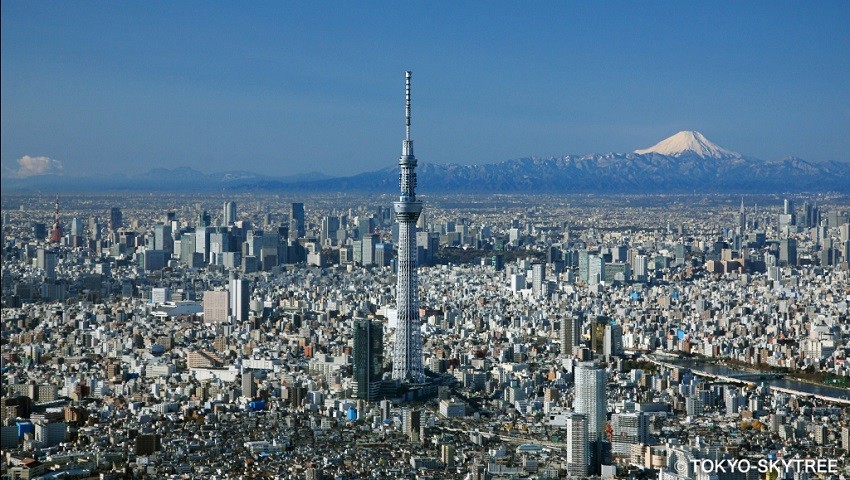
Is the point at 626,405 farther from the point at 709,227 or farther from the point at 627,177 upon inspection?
the point at 627,177

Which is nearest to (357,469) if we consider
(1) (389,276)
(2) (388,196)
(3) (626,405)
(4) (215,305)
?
(3) (626,405)

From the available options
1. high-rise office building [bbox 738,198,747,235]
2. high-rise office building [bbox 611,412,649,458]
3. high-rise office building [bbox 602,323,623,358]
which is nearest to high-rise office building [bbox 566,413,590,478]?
high-rise office building [bbox 611,412,649,458]

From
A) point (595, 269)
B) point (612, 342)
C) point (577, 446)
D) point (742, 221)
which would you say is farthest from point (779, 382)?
point (742, 221)

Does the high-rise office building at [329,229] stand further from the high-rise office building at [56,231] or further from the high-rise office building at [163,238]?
the high-rise office building at [56,231]

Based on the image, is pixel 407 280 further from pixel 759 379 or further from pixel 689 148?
pixel 689 148

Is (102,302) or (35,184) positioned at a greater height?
(35,184)

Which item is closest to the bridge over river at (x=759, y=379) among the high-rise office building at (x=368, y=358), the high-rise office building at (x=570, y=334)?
the high-rise office building at (x=570, y=334)
